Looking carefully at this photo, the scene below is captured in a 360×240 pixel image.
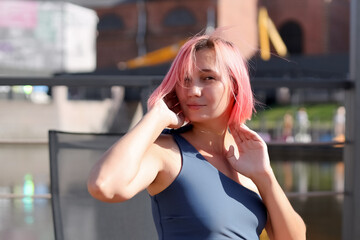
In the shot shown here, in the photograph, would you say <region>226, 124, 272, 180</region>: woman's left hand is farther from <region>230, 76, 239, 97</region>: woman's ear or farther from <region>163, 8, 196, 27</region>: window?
<region>163, 8, 196, 27</region>: window

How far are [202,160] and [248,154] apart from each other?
0.70 feet

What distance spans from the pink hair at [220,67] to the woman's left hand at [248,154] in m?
0.10

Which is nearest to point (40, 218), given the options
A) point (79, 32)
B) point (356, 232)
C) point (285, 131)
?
point (356, 232)

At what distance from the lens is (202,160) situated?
1.71m

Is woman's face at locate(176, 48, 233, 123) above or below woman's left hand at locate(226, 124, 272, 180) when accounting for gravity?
above

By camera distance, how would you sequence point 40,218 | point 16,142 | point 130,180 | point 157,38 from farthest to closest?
1. point 157,38
2. point 40,218
3. point 16,142
4. point 130,180

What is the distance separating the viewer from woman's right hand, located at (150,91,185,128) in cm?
171

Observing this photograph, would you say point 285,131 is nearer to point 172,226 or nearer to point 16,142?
point 16,142

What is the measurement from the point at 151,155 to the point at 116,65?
44739mm

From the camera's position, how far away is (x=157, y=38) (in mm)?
44688

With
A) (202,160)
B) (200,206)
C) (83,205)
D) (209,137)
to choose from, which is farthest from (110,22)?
(200,206)

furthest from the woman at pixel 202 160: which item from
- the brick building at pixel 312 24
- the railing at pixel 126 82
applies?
the brick building at pixel 312 24

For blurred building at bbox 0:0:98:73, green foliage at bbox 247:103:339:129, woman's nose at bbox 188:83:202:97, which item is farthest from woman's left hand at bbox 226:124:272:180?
blurred building at bbox 0:0:98:73

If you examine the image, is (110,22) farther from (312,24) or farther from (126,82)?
(126,82)
